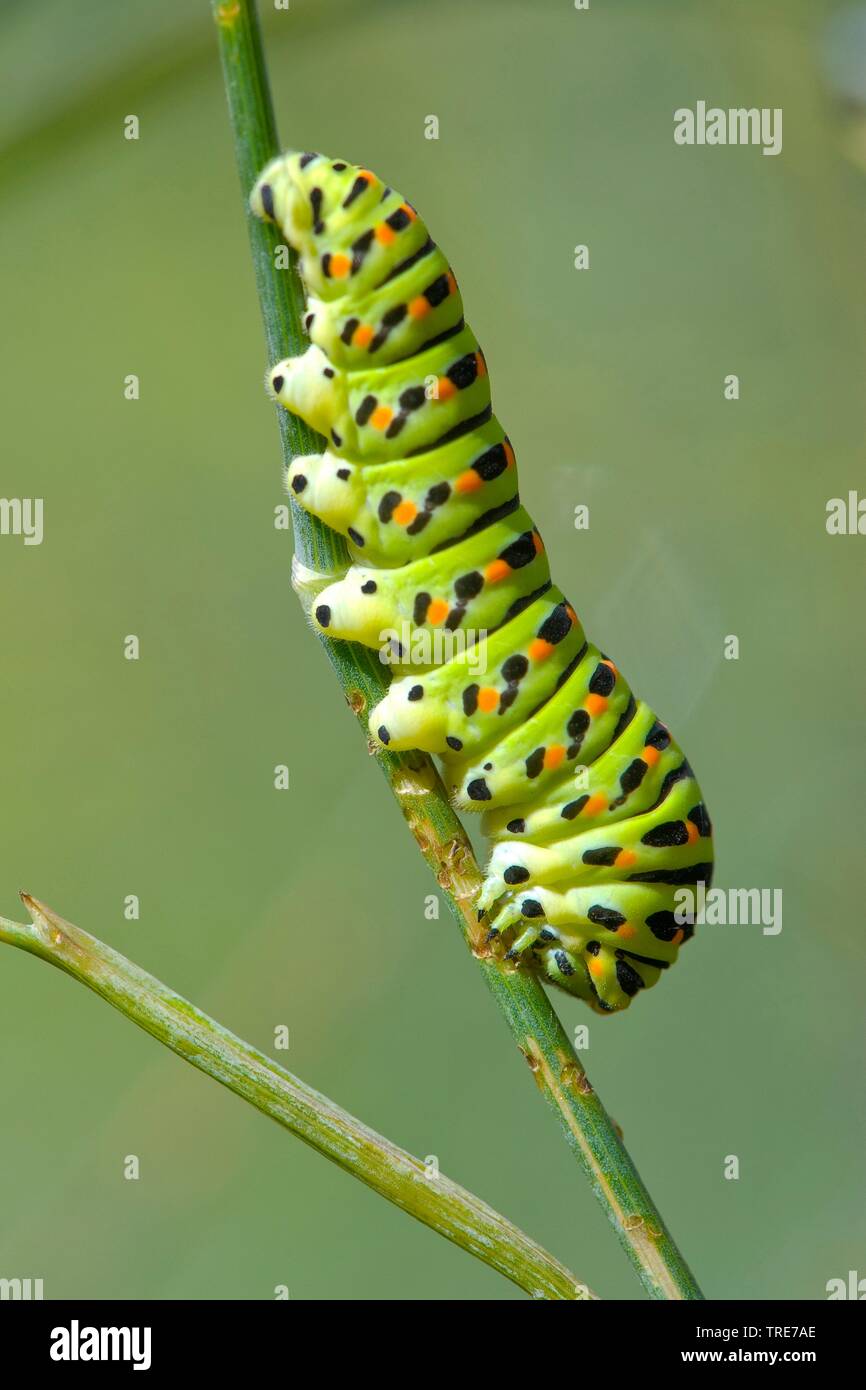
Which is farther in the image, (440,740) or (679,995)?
(679,995)

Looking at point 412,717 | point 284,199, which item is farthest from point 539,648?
point 284,199

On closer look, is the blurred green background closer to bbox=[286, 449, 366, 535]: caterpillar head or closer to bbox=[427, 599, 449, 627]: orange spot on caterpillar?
bbox=[427, 599, 449, 627]: orange spot on caterpillar

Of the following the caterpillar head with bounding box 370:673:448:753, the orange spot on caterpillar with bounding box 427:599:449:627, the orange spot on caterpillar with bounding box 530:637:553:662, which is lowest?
the caterpillar head with bounding box 370:673:448:753

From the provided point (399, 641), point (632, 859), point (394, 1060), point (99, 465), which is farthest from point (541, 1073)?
point (99, 465)

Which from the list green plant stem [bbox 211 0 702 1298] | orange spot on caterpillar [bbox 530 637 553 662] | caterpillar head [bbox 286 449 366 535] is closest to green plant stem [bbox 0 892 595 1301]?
green plant stem [bbox 211 0 702 1298]

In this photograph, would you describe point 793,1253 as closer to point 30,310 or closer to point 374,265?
point 374,265

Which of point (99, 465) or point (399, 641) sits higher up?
point (99, 465)

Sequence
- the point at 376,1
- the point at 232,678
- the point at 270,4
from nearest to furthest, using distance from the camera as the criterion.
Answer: the point at 376,1, the point at 270,4, the point at 232,678
